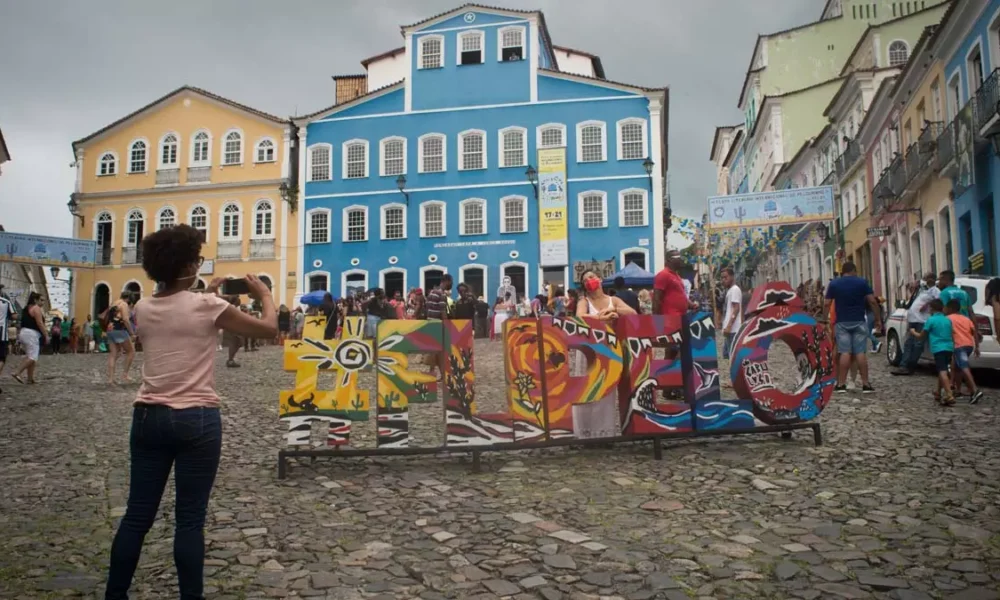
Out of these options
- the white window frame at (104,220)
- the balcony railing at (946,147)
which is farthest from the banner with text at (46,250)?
the balcony railing at (946,147)

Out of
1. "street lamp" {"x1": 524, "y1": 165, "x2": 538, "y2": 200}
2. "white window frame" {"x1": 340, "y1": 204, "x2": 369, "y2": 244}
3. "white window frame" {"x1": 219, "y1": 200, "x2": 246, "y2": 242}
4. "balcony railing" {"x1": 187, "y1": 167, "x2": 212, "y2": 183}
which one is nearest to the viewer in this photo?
"street lamp" {"x1": 524, "y1": 165, "x2": 538, "y2": 200}

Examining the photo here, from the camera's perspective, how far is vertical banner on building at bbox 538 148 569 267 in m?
35.7

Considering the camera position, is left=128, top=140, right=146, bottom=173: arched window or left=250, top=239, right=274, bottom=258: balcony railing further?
left=128, top=140, right=146, bottom=173: arched window

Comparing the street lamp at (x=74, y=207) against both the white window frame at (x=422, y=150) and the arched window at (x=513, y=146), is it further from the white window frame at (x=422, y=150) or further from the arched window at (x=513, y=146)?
the arched window at (x=513, y=146)

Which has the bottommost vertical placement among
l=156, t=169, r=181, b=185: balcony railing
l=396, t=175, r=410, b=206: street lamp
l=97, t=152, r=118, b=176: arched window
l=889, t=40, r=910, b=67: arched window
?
l=396, t=175, r=410, b=206: street lamp

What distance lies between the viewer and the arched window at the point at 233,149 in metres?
40.2

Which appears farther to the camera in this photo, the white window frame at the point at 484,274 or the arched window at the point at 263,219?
the arched window at the point at 263,219

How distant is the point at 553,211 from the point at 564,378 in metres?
29.5

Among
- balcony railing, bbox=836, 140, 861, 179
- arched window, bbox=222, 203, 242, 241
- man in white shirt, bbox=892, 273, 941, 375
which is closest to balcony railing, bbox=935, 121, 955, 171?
man in white shirt, bbox=892, 273, 941, 375

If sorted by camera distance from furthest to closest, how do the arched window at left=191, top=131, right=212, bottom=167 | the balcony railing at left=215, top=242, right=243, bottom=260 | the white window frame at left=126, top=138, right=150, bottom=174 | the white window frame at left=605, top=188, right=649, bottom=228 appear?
1. the white window frame at left=126, top=138, right=150, bottom=174
2. the arched window at left=191, top=131, right=212, bottom=167
3. the balcony railing at left=215, top=242, right=243, bottom=260
4. the white window frame at left=605, top=188, right=649, bottom=228

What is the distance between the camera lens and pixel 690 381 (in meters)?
7.08

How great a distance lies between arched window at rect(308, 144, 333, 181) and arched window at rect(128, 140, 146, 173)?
929 centimetres

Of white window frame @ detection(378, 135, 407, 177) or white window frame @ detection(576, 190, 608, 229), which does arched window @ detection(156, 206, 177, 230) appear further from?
white window frame @ detection(576, 190, 608, 229)

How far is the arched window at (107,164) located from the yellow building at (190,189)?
0.05 metres
